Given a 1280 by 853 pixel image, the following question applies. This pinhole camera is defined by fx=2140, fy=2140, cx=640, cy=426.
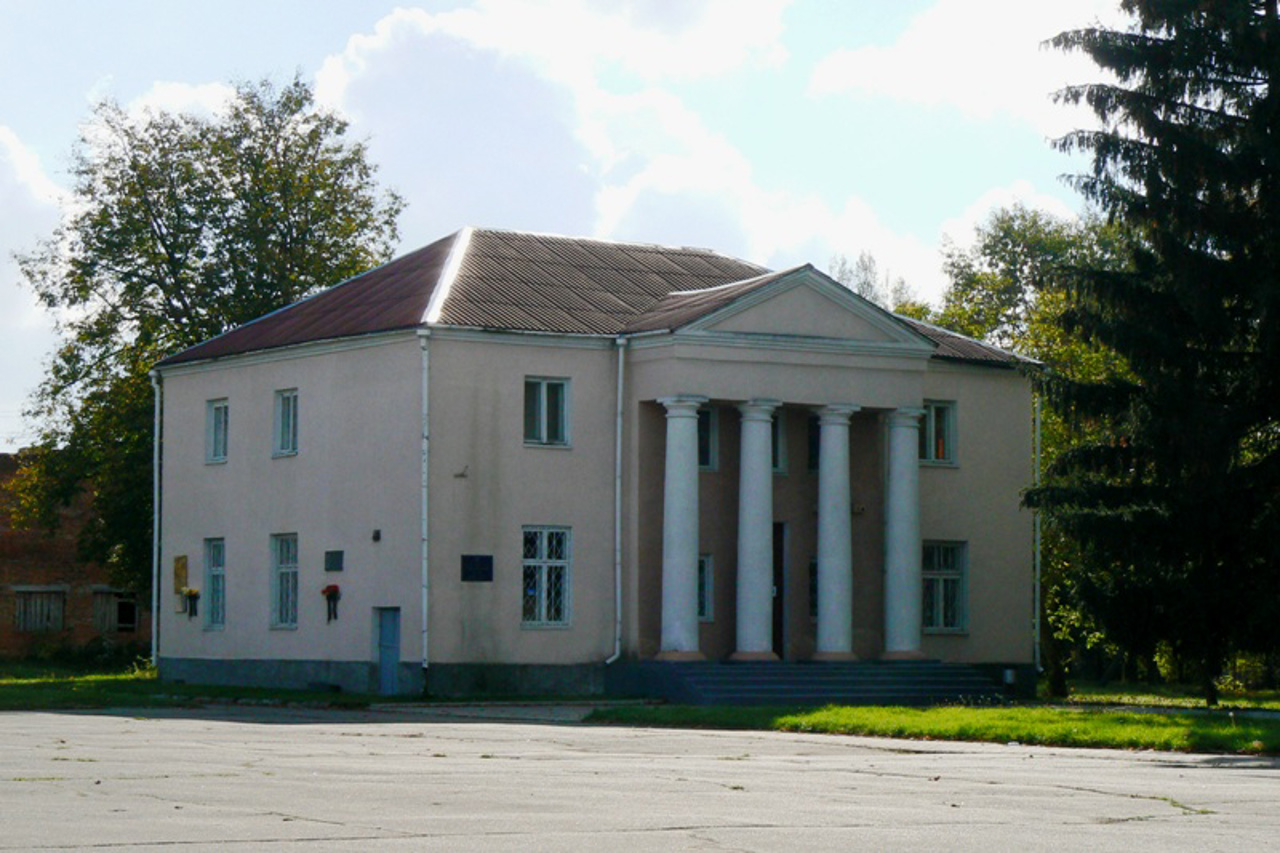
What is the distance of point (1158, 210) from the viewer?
33688 millimetres

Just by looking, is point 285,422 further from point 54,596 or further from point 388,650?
point 54,596

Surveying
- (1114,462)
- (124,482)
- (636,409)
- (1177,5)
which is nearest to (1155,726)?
(1114,462)

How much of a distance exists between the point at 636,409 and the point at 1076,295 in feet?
28.8

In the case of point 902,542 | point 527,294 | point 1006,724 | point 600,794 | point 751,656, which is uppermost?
point 527,294

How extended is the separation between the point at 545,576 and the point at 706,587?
10.9 feet

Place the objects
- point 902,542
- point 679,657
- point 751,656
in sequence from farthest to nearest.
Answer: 1. point 902,542
2. point 751,656
3. point 679,657

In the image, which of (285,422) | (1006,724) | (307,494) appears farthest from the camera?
(285,422)

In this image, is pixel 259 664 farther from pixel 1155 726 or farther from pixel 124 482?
pixel 1155 726

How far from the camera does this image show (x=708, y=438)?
4066 cm

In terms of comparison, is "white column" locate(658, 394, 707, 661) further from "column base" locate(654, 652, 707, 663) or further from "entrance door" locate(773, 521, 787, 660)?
"entrance door" locate(773, 521, 787, 660)

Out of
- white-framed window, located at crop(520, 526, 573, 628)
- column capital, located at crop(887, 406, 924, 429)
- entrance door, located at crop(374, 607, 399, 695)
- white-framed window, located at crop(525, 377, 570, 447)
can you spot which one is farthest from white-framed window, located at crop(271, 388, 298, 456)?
column capital, located at crop(887, 406, 924, 429)

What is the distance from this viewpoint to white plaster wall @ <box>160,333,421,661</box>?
38375mm

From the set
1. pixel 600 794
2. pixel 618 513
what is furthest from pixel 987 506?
pixel 600 794

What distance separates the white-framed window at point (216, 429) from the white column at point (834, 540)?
41.4ft
